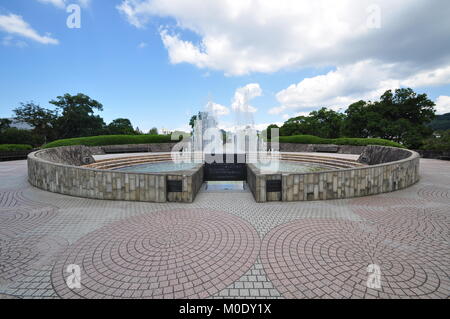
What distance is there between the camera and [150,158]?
16562mm

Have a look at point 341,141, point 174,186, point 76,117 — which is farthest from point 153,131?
point 174,186

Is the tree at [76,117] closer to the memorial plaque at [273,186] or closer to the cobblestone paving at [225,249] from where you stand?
the cobblestone paving at [225,249]

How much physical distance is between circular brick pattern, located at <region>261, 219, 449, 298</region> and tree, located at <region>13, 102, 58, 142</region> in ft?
158

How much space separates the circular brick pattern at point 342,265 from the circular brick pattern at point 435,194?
4.45 metres

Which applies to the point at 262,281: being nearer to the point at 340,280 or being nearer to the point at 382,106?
the point at 340,280

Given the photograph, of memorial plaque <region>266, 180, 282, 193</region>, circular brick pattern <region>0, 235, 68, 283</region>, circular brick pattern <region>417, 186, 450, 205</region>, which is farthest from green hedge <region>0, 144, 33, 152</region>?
circular brick pattern <region>417, 186, 450, 205</region>

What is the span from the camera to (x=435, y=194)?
6.92 meters

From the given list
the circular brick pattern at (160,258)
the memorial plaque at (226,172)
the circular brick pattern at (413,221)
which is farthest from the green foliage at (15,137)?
the circular brick pattern at (413,221)

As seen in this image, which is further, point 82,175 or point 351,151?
point 351,151

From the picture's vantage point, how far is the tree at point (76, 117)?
37.9 meters

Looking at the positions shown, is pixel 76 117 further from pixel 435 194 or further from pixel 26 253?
pixel 435 194

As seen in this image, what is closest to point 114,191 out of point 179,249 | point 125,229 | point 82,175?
point 82,175

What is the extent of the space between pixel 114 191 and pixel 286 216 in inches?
222

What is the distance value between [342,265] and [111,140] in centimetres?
2569
